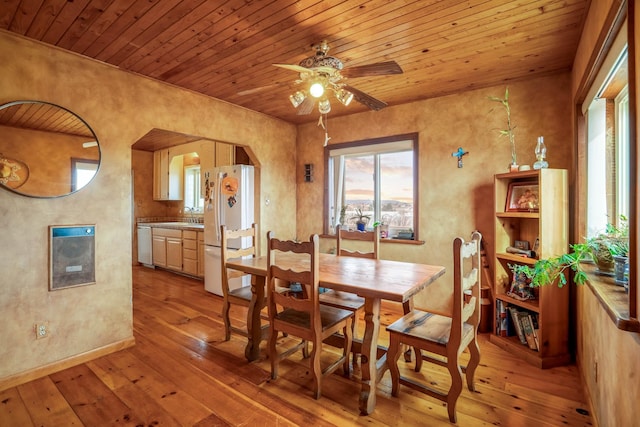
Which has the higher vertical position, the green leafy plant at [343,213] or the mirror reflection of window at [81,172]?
the mirror reflection of window at [81,172]

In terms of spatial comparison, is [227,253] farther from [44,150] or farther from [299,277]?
[44,150]

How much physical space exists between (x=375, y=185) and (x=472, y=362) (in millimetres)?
2397

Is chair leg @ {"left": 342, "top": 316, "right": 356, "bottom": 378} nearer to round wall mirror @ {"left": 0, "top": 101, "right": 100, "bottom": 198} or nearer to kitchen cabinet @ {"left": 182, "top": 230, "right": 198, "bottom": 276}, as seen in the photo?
round wall mirror @ {"left": 0, "top": 101, "right": 100, "bottom": 198}

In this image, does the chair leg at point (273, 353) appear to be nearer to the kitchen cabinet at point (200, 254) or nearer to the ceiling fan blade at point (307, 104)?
the ceiling fan blade at point (307, 104)

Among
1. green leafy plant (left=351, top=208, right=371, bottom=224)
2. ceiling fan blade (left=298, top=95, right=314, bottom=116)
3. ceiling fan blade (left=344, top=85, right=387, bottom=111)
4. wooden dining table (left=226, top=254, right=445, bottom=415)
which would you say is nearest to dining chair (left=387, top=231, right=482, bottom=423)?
wooden dining table (left=226, top=254, right=445, bottom=415)

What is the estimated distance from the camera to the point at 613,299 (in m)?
1.32

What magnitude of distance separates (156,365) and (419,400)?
77.0 inches

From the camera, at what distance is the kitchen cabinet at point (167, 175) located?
6160 mm

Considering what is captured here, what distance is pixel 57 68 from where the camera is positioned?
2346mm

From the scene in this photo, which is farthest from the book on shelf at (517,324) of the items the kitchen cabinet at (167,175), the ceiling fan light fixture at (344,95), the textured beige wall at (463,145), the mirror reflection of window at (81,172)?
the kitchen cabinet at (167,175)

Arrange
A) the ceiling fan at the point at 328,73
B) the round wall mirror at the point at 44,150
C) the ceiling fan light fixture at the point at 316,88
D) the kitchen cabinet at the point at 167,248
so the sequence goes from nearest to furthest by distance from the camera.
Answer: the ceiling fan at the point at 328,73 → the ceiling fan light fixture at the point at 316,88 → the round wall mirror at the point at 44,150 → the kitchen cabinet at the point at 167,248

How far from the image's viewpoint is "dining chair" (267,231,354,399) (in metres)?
1.95

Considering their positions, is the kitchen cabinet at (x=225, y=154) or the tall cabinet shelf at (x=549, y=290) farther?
the kitchen cabinet at (x=225, y=154)

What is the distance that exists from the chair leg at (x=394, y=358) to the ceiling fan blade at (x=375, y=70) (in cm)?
161
